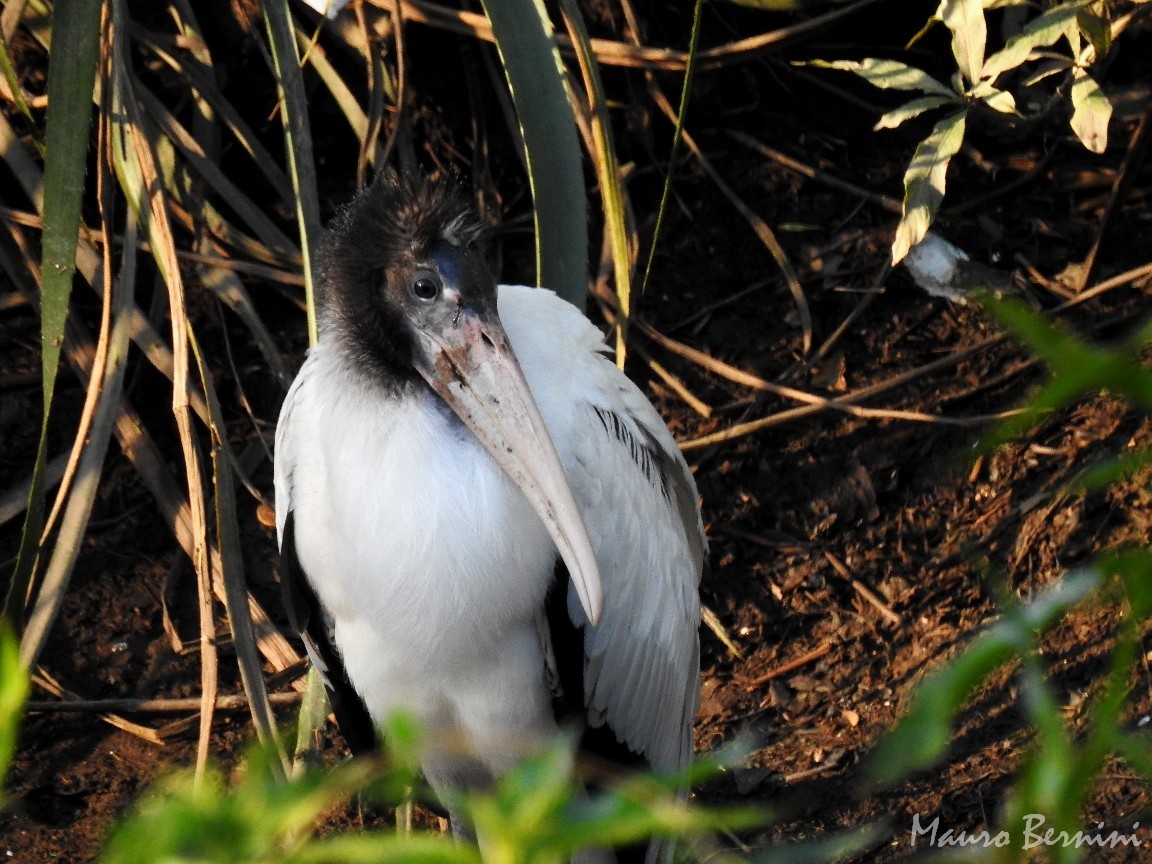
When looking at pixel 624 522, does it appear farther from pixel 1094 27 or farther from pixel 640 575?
pixel 1094 27

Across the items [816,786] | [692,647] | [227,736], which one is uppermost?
[692,647]

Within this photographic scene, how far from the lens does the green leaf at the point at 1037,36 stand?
351cm

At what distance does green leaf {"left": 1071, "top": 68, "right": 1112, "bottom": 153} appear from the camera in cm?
363

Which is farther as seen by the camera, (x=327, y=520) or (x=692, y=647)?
(x=692, y=647)

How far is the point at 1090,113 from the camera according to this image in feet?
12.0

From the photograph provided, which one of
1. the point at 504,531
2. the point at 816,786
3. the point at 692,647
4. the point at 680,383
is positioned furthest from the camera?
the point at 680,383

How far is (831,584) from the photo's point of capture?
443cm

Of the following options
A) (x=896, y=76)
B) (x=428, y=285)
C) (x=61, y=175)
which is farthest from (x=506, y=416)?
(x=896, y=76)

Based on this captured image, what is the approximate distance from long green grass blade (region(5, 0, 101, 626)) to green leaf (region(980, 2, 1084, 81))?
2.17 meters

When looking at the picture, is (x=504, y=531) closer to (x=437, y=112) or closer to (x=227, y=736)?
(x=227, y=736)

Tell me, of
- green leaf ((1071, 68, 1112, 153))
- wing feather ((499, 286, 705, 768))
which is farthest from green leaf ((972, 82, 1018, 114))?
wing feather ((499, 286, 705, 768))

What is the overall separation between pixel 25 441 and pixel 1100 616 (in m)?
3.22

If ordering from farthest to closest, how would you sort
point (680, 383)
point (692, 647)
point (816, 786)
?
point (680, 383), point (816, 786), point (692, 647)

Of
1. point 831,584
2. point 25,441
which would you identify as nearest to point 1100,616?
point 831,584
